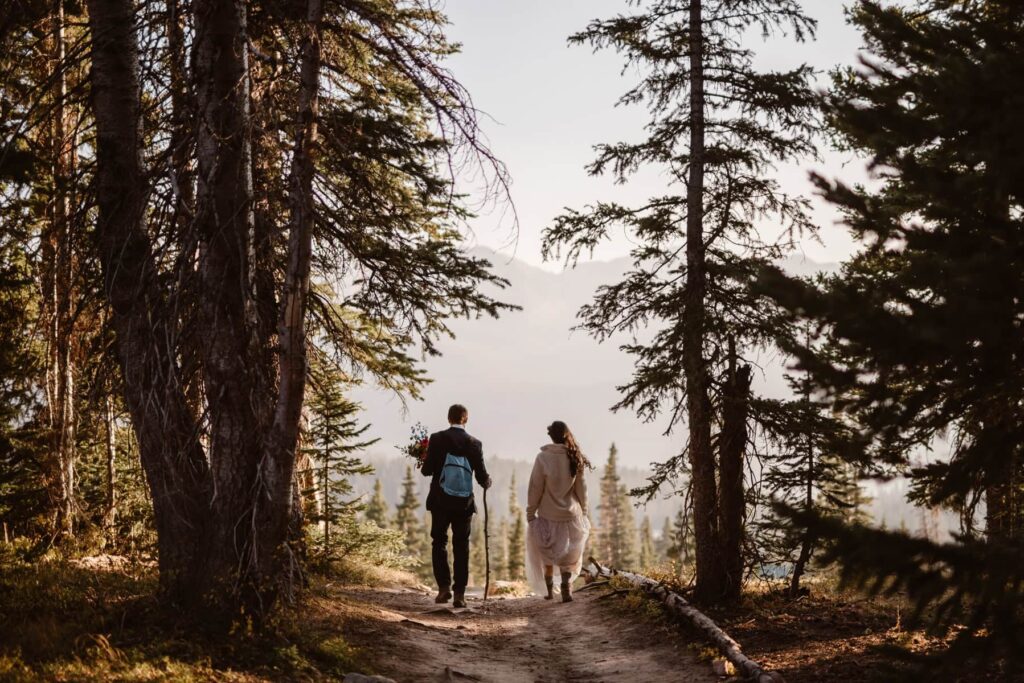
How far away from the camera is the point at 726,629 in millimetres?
9578

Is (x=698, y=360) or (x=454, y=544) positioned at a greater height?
(x=698, y=360)

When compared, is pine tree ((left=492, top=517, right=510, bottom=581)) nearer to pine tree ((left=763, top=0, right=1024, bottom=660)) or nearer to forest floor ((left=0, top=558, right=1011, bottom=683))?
forest floor ((left=0, top=558, right=1011, bottom=683))

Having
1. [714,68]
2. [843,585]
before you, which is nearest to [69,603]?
[843,585]

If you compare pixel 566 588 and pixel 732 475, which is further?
pixel 566 588

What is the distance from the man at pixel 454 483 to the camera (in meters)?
11.3

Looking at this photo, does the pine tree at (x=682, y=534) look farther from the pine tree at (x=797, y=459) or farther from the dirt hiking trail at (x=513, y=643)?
the dirt hiking trail at (x=513, y=643)

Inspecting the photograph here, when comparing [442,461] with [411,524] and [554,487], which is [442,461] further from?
[411,524]

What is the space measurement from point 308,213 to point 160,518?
3245mm

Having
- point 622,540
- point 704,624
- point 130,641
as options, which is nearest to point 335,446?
point 704,624

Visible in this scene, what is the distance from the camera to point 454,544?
11.6 meters

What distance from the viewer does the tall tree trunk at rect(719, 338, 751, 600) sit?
10719mm

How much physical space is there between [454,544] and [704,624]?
4.33m

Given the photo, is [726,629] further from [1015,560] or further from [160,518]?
[160,518]

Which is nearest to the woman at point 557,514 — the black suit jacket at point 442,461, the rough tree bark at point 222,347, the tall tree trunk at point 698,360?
the black suit jacket at point 442,461
